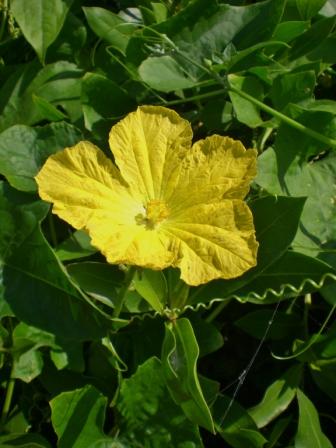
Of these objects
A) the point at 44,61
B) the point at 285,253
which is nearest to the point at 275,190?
the point at 285,253

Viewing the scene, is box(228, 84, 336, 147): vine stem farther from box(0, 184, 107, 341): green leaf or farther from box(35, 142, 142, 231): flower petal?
box(0, 184, 107, 341): green leaf

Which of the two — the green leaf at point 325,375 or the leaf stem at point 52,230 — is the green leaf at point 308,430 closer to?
the green leaf at point 325,375

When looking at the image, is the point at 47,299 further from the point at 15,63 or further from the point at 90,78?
the point at 15,63

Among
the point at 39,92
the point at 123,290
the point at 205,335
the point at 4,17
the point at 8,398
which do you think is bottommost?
the point at 8,398

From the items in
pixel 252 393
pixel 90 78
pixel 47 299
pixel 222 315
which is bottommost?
pixel 252 393

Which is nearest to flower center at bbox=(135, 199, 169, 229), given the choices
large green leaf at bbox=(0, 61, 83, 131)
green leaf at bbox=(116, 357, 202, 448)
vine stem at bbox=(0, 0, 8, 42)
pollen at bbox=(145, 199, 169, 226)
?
pollen at bbox=(145, 199, 169, 226)

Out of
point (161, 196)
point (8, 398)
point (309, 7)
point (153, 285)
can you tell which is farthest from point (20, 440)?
point (309, 7)

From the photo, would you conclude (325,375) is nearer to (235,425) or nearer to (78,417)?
(235,425)
